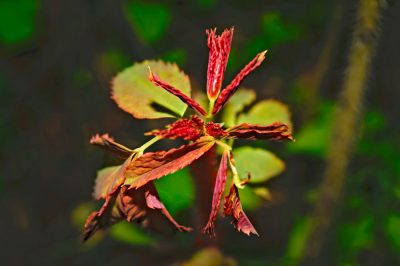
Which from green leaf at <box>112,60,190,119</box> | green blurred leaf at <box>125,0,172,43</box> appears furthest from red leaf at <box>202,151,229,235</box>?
green blurred leaf at <box>125,0,172,43</box>

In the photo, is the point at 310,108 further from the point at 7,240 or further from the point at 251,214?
the point at 7,240

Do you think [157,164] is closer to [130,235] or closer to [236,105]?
[236,105]

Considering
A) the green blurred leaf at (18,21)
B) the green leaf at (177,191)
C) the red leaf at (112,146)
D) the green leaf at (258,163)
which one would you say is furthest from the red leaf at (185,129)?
the green blurred leaf at (18,21)

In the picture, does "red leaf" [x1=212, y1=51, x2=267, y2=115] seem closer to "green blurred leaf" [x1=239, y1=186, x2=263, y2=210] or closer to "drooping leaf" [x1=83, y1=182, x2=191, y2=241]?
"drooping leaf" [x1=83, y1=182, x2=191, y2=241]

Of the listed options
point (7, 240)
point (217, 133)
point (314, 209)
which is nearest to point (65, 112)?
point (7, 240)

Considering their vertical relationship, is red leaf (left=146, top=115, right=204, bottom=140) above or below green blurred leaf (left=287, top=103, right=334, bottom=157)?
below
